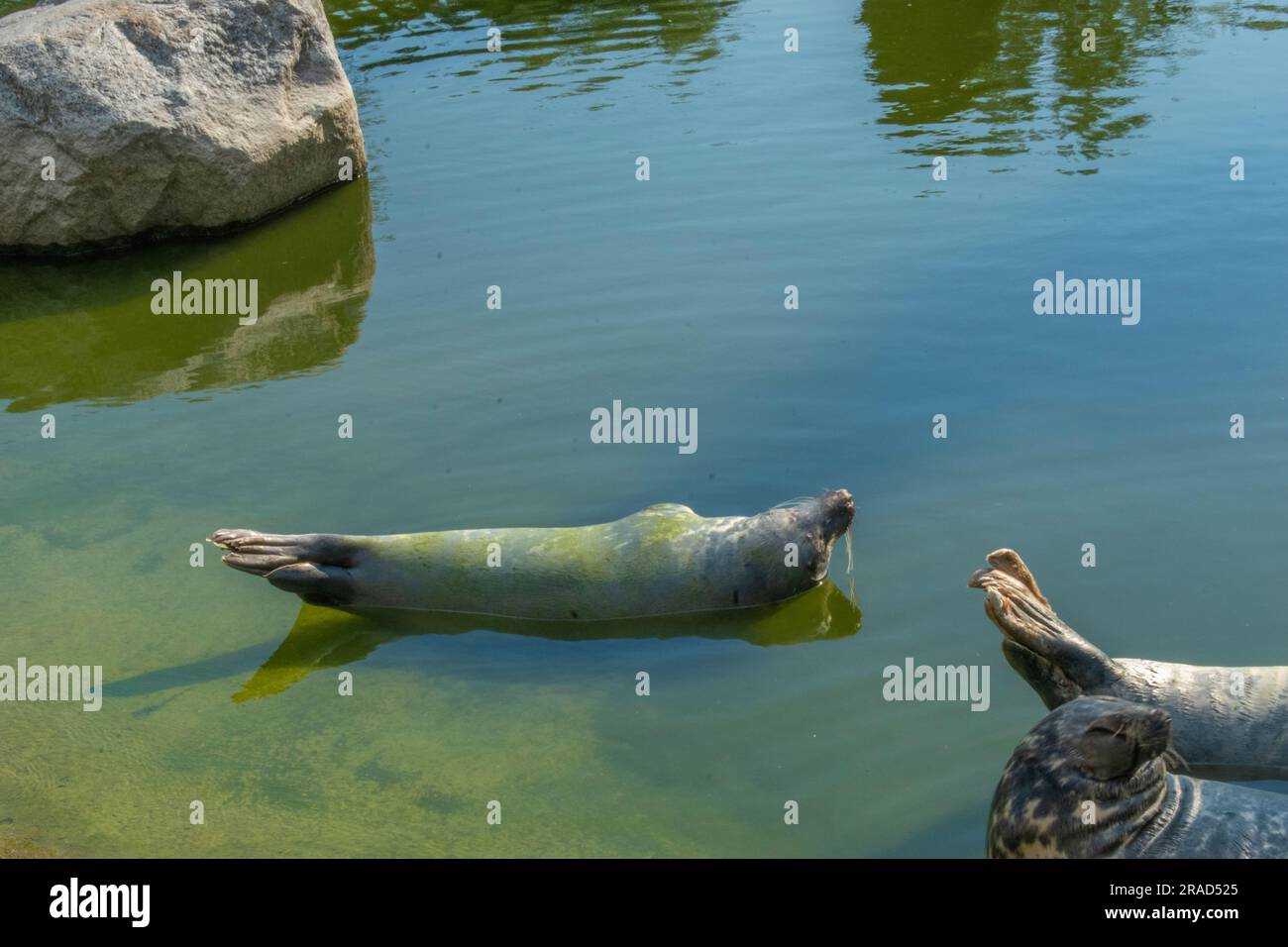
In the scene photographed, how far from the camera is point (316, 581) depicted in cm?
589

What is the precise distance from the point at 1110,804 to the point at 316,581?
3.29 metres

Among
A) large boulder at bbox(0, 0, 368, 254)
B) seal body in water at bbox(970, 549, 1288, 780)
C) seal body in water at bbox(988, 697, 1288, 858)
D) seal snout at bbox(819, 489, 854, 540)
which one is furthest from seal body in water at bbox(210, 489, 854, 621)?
large boulder at bbox(0, 0, 368, 254)

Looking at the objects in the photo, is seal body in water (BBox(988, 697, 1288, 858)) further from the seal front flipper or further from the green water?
the seal front flipper

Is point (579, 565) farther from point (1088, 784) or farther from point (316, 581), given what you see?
A: point (1088, 784)

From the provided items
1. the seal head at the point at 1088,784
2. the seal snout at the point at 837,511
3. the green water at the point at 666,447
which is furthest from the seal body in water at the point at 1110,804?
the seal snout at the point at 837,511

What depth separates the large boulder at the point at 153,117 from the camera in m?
9.22

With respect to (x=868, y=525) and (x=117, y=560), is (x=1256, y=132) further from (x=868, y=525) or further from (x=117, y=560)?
(x=117, y=560)

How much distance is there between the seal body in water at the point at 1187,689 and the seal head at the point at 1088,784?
69 cm

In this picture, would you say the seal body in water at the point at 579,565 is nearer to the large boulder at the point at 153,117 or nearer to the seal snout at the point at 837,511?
the seal snout at the point at 837,511

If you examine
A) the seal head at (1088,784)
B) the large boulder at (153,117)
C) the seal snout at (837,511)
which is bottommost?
the seal snout at (837,511)
